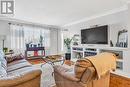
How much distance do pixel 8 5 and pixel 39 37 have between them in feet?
11.3

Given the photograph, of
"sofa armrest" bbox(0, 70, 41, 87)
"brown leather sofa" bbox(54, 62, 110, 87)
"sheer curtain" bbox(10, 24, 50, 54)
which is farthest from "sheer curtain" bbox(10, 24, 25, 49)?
"sofa armrest" bbox(0, 70, 41, 87)

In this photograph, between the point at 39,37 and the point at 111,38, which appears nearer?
the point at 111,38

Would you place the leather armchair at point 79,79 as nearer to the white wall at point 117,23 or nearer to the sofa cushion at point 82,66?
the sofa cushion at point 82,66

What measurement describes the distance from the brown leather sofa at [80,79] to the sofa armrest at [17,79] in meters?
0.58

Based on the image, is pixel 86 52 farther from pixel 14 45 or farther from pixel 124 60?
pixel 14 45

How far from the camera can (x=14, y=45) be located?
6.36 metres

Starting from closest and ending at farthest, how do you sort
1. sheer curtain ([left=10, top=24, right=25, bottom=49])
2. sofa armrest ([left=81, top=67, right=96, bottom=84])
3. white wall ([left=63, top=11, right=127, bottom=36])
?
sofa armrest ([left=81, top=67, right=96, bottom=84])
white wall ([left=63, top=11, right=127, bottom=36])
sheer curtain ([left=10, top=24, right=25, bottom=49])

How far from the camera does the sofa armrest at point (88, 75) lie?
1650mm

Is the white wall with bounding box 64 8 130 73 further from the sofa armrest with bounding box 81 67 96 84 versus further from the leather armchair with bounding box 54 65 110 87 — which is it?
the sofa armrest with bounding box 81 67 96 84

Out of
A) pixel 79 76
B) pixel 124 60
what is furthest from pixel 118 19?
pixel 79 76

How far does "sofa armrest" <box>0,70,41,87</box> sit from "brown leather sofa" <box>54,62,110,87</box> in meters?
0.58

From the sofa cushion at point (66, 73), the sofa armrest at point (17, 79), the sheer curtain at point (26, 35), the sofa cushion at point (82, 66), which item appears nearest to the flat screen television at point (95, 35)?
the sheer curtain at point (26, 35)

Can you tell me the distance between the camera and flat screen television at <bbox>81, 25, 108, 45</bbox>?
15.2 ft

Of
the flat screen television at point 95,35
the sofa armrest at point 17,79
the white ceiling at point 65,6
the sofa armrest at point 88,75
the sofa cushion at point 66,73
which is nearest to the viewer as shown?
the sofa armrest at point 17,79
